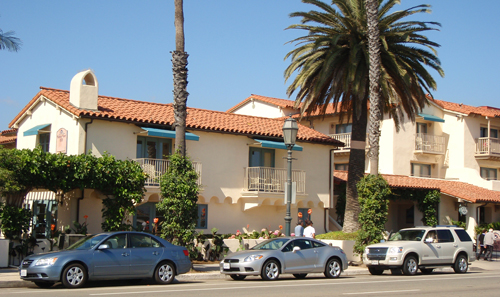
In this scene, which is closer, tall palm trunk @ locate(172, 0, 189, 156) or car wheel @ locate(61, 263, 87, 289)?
car wheel @ locate(61, 263, 87, 289)

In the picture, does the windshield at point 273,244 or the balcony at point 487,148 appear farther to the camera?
the balcony at point 487,148

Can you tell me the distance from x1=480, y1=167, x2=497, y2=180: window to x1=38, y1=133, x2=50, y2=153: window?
29516mm

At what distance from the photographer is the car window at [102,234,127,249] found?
14547 mm

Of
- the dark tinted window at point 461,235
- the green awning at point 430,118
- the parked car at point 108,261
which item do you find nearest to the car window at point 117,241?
the parked car at point 108,261

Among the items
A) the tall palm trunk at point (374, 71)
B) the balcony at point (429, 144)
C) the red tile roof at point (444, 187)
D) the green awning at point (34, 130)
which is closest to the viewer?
the tall palm trunk at point (374, 71)

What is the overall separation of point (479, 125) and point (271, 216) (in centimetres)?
2033

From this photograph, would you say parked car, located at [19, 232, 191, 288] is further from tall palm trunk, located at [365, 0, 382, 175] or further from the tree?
tall palm trunk, located at [365, 0, 382, 175]

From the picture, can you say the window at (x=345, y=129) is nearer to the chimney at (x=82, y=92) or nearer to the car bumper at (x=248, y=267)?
the chimney at (x=82, y=92)

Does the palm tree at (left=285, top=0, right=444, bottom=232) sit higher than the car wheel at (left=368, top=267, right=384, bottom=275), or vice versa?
the palm tree at (left=285, top=0, right=444, bottom=232)

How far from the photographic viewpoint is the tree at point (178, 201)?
61.0 feet

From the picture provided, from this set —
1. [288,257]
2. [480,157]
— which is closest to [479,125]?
[480,157]

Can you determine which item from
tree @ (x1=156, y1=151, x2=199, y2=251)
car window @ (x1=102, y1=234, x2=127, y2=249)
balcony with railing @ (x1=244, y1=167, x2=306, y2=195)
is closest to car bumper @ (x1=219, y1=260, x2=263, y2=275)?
tree @ (x1=156, y1=151, x2=199, y2=251)

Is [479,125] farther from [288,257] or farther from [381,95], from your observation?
[288,257]

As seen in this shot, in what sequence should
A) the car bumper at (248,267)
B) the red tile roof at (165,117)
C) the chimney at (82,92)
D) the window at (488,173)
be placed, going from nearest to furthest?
the car bumper at (248,267), the chimney at (82,92), the red tile roof at (165,117), the window at (488,173)
